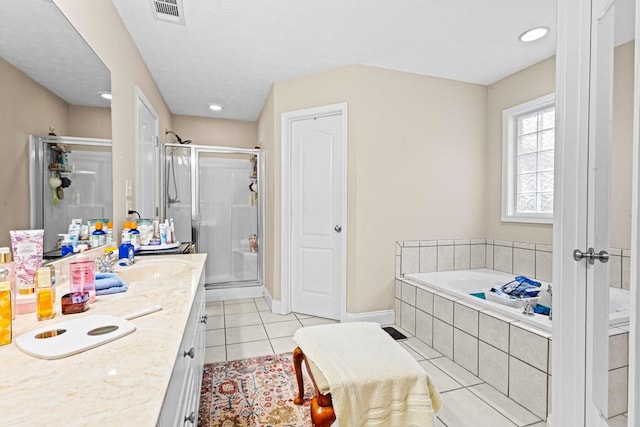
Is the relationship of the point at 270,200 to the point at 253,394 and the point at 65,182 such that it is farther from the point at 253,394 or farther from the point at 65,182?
the point at 65,182

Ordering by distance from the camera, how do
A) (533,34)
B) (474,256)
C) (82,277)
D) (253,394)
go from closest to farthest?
(82,277) → (253,394) → (533,34) → (474,256)

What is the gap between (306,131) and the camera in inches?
121

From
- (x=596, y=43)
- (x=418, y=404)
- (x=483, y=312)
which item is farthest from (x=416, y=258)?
(x=596, y=43)

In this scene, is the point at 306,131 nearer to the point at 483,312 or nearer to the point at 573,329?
the point at 483,312

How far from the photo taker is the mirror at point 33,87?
932 mm

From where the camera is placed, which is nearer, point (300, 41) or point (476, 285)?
point (300, 41)

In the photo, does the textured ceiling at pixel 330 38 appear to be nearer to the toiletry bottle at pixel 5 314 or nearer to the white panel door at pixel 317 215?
the white panel door at pixel 317 215

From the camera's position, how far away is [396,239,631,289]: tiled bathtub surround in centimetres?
271

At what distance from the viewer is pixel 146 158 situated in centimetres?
272

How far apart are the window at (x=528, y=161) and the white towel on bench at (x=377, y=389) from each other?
2.23 metres

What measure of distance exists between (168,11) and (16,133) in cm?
153

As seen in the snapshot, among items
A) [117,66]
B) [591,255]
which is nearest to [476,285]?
[591,255]

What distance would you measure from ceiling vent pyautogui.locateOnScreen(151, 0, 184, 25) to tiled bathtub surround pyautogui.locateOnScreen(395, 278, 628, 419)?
2.75 meters

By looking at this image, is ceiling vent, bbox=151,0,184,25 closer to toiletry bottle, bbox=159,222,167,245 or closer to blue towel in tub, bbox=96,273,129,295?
toiletry bottle, bbox=159,222,167,245
